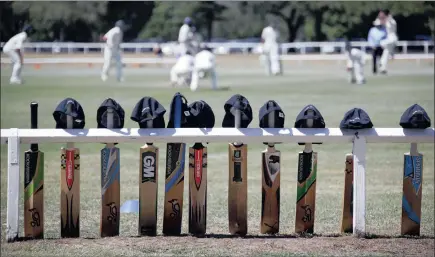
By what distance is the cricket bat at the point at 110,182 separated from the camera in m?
8.10

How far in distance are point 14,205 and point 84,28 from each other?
21.3 m

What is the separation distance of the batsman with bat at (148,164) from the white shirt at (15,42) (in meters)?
21.6

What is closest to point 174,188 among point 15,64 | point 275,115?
point 275,115

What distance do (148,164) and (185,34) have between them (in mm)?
21412

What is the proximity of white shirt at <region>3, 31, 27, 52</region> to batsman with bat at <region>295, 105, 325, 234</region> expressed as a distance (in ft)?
71.9

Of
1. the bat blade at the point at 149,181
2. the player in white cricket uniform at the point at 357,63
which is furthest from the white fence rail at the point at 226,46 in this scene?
the bat blade at the point at 149,181

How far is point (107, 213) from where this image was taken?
8141 mm

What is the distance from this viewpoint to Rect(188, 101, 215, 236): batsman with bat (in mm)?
8125

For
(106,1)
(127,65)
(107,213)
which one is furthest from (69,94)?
(127,65)

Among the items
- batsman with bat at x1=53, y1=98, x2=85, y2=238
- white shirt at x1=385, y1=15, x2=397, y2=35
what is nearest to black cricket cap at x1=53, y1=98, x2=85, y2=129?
batsman with bat at x1=53, y1=98, x2=85, y2=238

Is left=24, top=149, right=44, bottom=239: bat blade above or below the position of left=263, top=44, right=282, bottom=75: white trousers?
below

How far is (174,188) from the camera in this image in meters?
8.16

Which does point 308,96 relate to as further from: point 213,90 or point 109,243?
point 109,243

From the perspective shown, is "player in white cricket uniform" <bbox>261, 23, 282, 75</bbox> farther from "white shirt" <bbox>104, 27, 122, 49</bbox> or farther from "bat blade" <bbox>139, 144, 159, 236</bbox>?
"bat blade" <bbox>139, 144, 159, 236</bbox>
